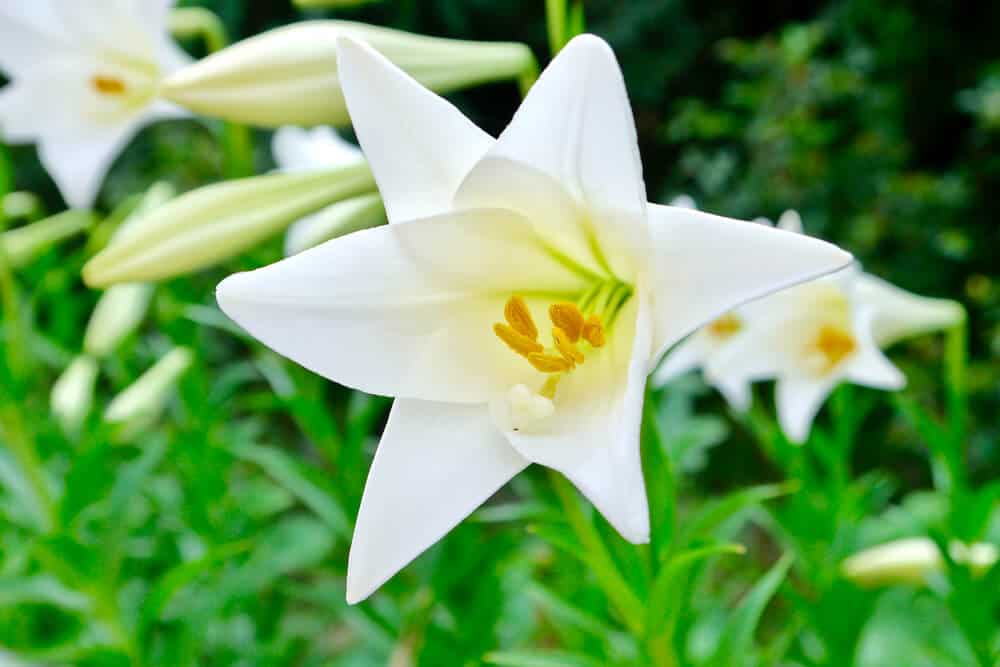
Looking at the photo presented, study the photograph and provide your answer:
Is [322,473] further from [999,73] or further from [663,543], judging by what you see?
[999,73]

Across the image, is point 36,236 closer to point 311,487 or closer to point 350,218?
point 311,487

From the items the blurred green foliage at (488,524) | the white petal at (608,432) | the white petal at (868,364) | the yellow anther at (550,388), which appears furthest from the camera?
the white petal at (868,364)

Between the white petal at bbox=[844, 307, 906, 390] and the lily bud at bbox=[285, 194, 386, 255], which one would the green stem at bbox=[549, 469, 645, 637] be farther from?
the white petal at bbox=[844, 307, 906, 390]

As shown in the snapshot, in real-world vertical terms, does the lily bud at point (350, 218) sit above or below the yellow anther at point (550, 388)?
above

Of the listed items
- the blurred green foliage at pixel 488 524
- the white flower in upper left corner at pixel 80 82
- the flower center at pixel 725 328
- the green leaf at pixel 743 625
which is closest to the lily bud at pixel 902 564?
the blurred green foliage at pixel 488 524

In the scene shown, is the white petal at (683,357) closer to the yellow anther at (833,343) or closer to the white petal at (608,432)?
the yellow anther at (833,343)

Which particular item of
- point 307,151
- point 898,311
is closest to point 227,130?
point 307,151

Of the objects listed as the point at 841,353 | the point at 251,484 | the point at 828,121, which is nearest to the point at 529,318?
the point at 841,353

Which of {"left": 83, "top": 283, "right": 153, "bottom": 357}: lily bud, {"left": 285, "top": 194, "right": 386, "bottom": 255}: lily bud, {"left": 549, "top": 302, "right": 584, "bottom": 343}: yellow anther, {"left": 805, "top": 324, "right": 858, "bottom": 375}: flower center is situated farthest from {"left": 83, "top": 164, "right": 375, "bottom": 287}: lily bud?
{"left": 805, "top": 324, "right": 858, "bottom": 375}: flower center
